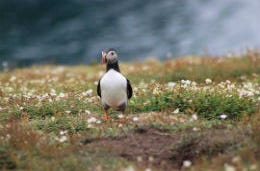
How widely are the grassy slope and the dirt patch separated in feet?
0.05

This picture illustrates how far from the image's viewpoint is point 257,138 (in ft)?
34.2

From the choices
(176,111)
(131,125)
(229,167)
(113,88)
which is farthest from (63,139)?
(229,167)

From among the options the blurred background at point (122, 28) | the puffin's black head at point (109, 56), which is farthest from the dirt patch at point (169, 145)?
the blurred background at point (122, 28)

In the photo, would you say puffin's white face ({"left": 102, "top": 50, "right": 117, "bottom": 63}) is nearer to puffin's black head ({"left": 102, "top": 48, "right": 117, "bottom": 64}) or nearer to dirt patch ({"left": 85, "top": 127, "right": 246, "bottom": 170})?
puffin's black head ({"left": 102, "top": 48, "right": 117, "bottom": 64})

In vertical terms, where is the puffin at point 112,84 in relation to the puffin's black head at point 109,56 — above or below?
below

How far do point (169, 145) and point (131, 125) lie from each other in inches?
43.2

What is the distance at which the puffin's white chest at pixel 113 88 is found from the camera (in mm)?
12469

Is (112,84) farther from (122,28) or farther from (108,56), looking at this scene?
(122,28)

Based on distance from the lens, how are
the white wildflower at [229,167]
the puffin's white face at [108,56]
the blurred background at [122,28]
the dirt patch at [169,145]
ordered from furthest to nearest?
the blurred background at [122,28], the puffin's white face at [108,56], the dirt patch at [169,145], the white wildflower at [229,167]

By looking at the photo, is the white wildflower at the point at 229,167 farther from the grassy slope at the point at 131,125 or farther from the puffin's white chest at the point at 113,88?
the puffin's white chest at the point at 113,88

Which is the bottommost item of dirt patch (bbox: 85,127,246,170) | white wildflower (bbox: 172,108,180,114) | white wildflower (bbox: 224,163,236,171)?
white wildflower (bbox: 224,163,236,171)

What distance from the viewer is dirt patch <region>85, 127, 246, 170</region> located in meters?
10.7

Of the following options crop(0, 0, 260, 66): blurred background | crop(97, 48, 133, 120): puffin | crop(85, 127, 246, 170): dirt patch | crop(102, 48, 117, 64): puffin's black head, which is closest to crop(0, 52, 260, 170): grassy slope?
crop(85, 127, 246, 170): dirt patch

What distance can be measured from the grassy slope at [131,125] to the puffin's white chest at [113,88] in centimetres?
40
